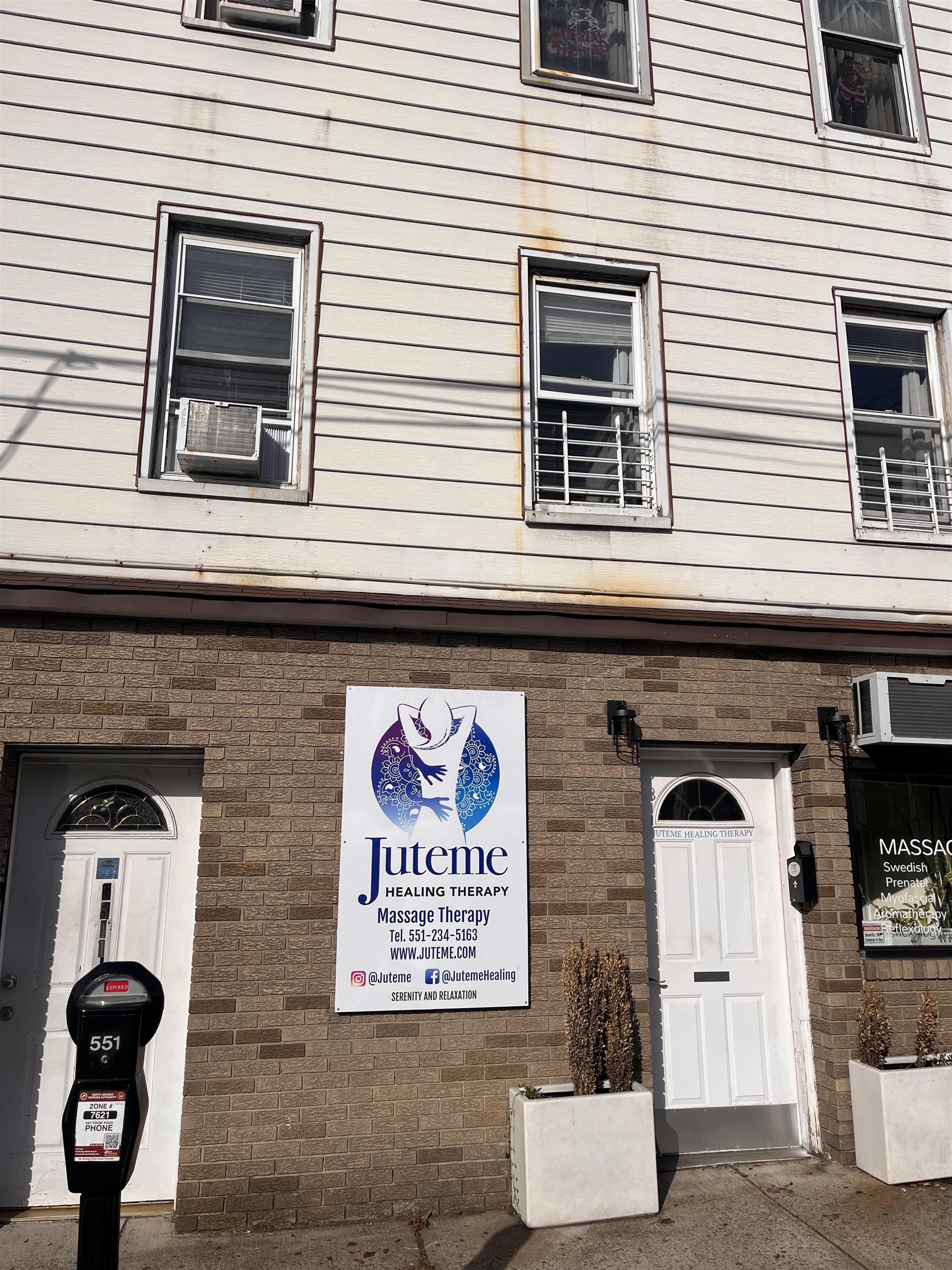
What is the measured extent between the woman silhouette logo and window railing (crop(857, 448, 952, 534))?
130 inches

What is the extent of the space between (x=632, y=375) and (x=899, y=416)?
2072mm

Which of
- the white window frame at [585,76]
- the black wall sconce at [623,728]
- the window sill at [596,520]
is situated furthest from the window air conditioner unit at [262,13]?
the black wall sconce at [623,728]

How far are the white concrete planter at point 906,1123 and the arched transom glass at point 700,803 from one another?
64.7 inches

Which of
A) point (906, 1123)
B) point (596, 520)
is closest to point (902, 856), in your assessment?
point (906, 1123)

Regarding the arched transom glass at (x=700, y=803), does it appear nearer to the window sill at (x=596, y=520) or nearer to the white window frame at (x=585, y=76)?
the window sill at (x=596, y=520)

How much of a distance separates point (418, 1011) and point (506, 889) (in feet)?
2.70

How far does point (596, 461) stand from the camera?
6.32 metres

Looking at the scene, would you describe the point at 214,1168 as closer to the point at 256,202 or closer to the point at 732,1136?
the point at 732,1136

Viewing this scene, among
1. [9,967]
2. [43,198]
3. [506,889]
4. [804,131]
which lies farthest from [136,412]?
[804,131]

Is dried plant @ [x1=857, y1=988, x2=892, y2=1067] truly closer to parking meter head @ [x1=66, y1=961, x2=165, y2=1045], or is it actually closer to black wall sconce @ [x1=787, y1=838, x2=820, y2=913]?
black wall sconce @ [x1=787, y1=838, x2=820, y2=913]

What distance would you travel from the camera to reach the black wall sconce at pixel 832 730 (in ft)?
Answer: 19.9

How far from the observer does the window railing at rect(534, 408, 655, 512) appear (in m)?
6.22

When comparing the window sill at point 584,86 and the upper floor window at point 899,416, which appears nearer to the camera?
the window sill at point 584,86

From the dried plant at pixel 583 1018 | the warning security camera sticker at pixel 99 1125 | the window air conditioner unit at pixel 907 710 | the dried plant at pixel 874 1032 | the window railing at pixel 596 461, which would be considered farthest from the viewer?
the window railing at pixel 596 461
